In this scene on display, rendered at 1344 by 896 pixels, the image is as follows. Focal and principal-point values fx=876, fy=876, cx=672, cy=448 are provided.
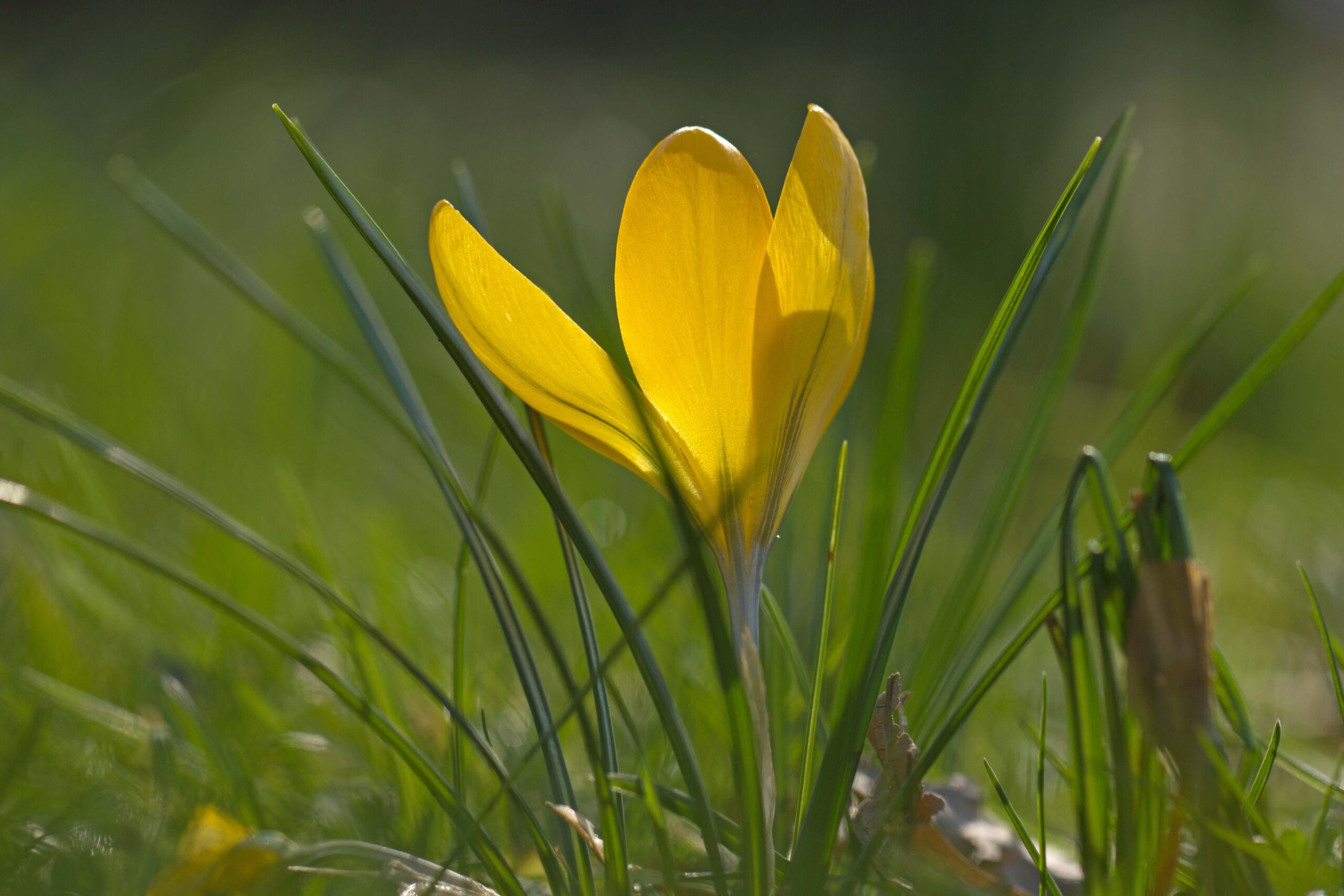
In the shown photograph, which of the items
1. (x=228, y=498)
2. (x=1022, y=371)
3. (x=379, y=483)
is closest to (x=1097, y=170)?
(x=228, y=498)

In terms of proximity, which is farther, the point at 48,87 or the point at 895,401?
the point at 48,87

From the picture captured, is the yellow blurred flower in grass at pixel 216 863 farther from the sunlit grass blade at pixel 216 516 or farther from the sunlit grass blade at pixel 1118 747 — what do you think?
the sunlit grass blade at pixel 1118 747

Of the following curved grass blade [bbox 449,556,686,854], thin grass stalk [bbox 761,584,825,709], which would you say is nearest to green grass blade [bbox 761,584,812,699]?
thin grass stalk [bbox 761,584,825,709]

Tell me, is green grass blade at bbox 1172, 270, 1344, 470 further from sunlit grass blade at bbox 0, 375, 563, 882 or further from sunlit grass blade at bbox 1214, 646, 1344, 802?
sunlit grass blade at bbox 0, 375, 563, 882

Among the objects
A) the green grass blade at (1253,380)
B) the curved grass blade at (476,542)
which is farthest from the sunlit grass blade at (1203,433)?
the curved grass blade at (476,542)

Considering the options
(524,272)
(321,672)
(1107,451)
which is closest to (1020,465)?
(1107,451)

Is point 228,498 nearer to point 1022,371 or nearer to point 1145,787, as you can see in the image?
point 1145,787
